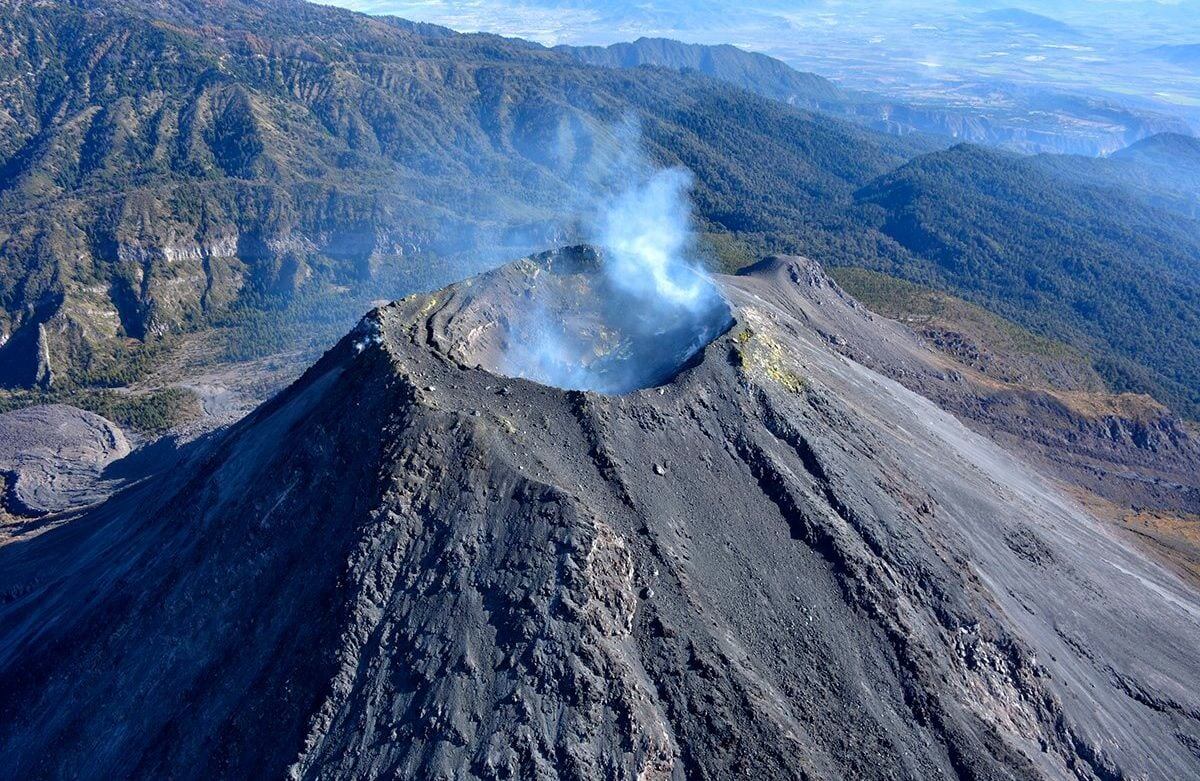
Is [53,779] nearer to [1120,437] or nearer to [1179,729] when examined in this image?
[1179,729]

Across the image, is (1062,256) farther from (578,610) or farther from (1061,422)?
(578,610)

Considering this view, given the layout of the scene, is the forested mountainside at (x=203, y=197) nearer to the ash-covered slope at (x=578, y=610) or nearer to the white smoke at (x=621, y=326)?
the white smoke at (x=621, y=326)

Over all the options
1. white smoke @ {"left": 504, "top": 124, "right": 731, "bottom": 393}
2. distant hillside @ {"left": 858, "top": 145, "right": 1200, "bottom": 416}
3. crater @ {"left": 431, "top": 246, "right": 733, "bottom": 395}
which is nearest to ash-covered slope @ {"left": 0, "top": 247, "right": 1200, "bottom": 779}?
crater @ {"left": 431, "top": 246, "right": 733, "bottom": 395}

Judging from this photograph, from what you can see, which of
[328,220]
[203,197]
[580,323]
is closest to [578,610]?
[580,323]

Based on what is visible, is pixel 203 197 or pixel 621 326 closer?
pixel 621 326

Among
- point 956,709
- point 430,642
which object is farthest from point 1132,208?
point 430,642

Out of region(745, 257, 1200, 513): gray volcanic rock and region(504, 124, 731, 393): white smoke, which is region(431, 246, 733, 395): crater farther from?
region(745, 257, 1200, 513): gray volcanic rock
